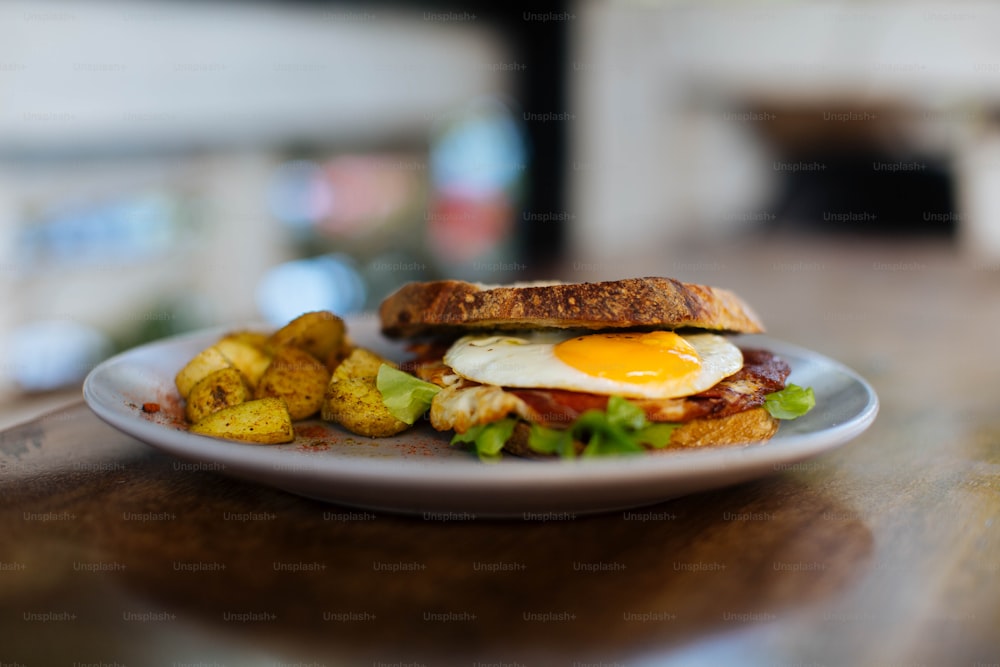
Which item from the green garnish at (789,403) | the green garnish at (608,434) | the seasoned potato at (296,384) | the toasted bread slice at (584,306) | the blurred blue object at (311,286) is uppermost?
the toasted bread slice at (584,306)

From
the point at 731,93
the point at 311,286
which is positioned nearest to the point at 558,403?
the point at 311,286

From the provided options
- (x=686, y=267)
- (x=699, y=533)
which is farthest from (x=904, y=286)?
(x=699, y=533)

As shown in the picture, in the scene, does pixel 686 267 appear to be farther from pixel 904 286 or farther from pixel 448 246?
pixel 448 246

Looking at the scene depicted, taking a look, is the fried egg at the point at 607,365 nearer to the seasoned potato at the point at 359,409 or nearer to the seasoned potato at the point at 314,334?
the seasoned potato at the point at 359,409

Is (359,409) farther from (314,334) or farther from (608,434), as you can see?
Answer: (608,434)

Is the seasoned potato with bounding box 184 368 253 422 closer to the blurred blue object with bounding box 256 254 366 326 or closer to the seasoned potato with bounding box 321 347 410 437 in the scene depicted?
the seasoned potato with bounding box 321 347 410 437

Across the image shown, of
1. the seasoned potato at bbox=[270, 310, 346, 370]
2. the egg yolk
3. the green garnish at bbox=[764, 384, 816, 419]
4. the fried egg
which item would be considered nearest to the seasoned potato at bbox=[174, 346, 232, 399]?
the seasoned potato at bbox=[270, 310, 346, 370]

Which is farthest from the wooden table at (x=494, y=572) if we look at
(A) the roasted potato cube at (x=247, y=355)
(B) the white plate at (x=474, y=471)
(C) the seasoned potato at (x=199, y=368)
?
(A) the roasted potato cube at (x=247, y=355)
